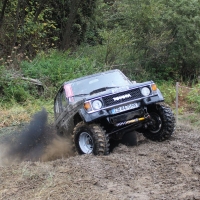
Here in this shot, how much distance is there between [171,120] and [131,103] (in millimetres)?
1021

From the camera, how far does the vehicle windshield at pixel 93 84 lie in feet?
26.9

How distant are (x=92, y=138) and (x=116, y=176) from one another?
1.25 m

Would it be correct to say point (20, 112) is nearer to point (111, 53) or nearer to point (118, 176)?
point (111, 53)

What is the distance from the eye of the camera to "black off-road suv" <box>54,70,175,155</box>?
6.99 metres

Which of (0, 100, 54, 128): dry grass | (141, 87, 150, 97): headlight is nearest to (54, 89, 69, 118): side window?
(141, 87, 150, 97): headlight

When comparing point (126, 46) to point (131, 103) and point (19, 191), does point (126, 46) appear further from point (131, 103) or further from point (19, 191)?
point (19, 191)

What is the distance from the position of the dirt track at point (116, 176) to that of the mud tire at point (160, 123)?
18.0 inches

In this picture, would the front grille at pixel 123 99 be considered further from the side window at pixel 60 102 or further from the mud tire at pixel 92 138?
the side window at pixel 60 102

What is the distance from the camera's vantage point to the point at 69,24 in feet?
68.4

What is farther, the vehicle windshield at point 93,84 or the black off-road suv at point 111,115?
the vehicle windshield at point 93,84

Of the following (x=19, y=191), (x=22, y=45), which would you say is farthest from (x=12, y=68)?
(x=19, y=191)

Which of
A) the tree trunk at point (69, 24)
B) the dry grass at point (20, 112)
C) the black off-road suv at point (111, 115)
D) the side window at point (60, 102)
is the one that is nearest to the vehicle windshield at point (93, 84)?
the black off-road suv at point (111, 115)

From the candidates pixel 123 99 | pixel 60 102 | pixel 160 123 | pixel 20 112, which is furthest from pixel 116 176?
pixel 20 112

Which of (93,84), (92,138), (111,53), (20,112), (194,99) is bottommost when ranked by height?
(194,99)
